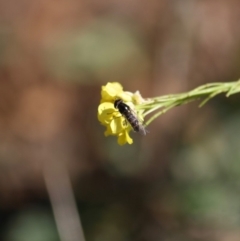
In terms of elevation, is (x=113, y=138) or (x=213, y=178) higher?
(x=113, y=138)

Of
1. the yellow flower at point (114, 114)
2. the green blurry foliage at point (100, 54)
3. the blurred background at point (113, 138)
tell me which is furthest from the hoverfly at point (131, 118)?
the green blurry foliage at point (100, 54)

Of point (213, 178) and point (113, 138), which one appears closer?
point (213, 178)

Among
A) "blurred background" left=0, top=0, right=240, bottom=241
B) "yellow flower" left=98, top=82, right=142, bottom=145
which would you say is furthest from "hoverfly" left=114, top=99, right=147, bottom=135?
"blurred background" left=0, top=0, right=240, bottom=241

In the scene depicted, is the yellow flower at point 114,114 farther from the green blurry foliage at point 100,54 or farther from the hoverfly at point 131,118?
the green blurry foliage at point 100,54

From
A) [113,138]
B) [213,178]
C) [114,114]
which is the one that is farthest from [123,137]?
[113,138]

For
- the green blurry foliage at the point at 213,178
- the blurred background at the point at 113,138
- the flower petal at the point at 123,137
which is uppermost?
the blurred background at the point at 113,138

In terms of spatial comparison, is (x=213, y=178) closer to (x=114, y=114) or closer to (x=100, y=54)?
(x=100, y=54)

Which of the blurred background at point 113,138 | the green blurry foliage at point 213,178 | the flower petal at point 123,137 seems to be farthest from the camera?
the blurred background at point 113,138
